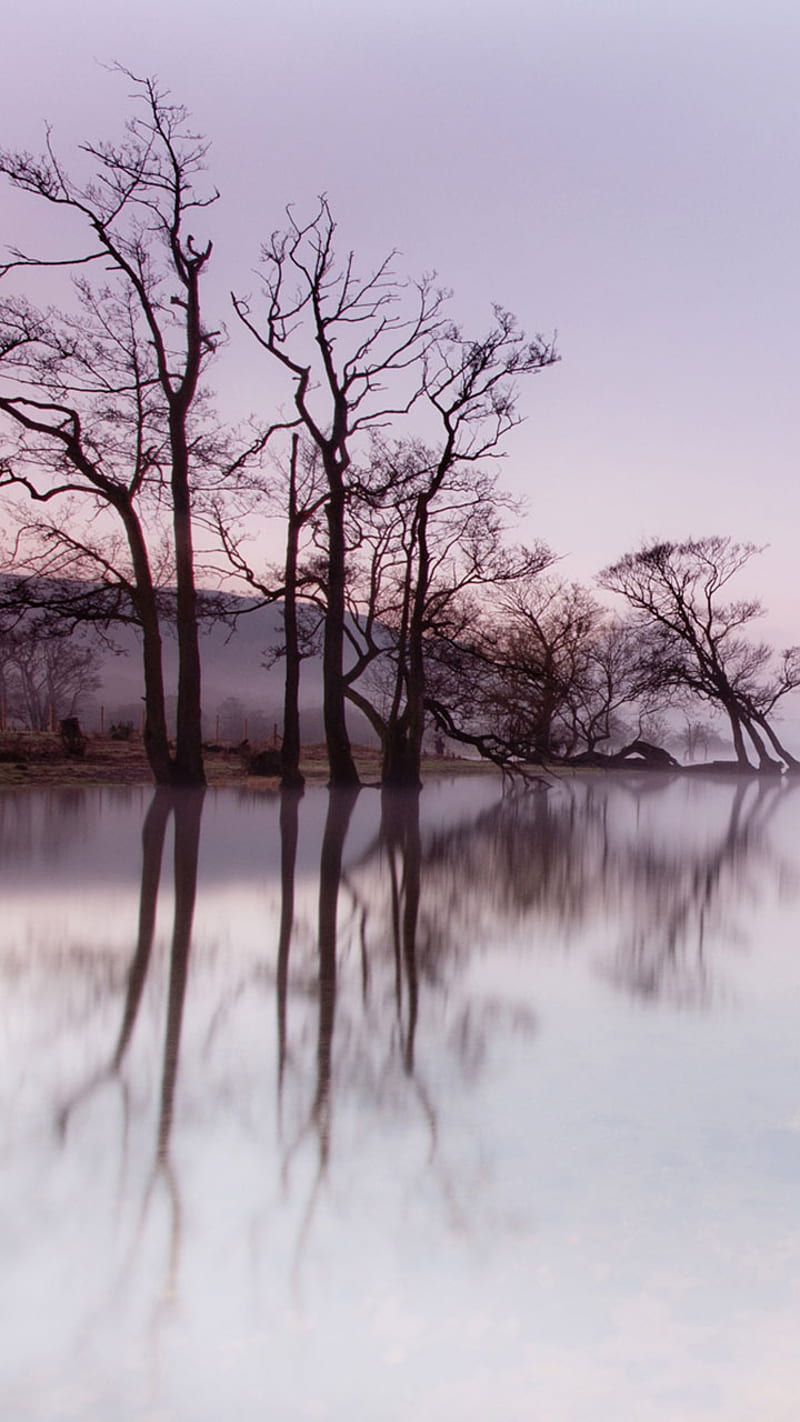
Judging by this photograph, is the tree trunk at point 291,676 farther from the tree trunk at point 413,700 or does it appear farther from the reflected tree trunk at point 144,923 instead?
the reflected tree trunk at point 144,923

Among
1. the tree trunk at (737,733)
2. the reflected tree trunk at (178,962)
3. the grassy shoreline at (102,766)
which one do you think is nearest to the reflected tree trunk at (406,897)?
the reflected tree trunk at (178,962)

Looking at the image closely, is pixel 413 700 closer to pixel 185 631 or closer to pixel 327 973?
pixel 185 631

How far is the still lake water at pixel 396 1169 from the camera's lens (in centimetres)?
198

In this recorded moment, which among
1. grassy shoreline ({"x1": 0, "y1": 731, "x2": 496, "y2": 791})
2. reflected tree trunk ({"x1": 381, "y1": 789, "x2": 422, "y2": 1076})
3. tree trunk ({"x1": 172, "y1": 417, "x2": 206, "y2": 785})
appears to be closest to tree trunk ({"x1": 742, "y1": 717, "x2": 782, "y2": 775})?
grassy shoreline ({"x1": 0, "y1": 731, "x2": 496, "y2": 791})

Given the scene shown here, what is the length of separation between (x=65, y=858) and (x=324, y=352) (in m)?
16.5

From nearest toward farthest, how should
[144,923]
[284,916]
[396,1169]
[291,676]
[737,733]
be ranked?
[396,1169] → [144,923] → [284,916] → [291,676] → [737,733]

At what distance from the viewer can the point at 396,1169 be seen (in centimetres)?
283

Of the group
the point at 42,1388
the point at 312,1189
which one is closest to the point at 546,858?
the point at 312,1189

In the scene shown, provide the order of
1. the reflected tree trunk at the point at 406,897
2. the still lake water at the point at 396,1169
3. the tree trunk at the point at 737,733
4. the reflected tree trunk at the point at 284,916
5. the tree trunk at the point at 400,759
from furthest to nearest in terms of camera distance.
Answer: the tree trunk at the point at 737,733 < the tree trunk at the point at 400,759 < the reflected tree trunk at the point at 406,897 < the reflected tree trunk at the point at 284,916 < the still lake water at the point at 396,1169

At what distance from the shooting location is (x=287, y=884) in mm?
8727

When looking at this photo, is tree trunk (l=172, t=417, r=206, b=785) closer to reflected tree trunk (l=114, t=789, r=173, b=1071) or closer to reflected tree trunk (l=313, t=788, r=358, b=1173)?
reflected tree trunk (l=114, t=789, r=173, b=1071)

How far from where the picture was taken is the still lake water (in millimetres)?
1979

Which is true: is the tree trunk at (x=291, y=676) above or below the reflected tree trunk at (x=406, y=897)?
above

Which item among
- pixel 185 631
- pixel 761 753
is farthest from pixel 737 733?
pixel 185 631
